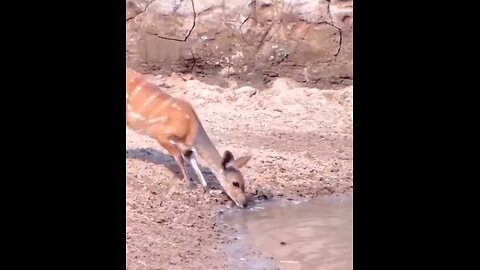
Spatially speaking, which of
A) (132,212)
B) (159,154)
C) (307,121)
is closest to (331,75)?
(307,121)

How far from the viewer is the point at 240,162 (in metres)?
2.58

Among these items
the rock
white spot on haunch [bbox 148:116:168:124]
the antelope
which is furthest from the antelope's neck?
the rock

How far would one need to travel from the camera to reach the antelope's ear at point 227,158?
2564 millimetres

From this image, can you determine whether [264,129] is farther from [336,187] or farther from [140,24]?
[140,24]

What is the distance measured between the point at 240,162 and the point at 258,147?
93 mm

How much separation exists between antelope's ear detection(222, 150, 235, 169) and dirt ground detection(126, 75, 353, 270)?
0.07ft

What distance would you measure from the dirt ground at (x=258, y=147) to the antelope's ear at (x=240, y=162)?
0.05 feet

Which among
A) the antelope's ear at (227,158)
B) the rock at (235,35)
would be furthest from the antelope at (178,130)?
the rock at (235,35)

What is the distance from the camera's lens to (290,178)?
2.62 m

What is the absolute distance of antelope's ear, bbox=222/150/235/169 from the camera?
8.41 feet

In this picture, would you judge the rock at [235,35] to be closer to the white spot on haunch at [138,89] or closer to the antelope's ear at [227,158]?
the white spot on haunch at [138,89]

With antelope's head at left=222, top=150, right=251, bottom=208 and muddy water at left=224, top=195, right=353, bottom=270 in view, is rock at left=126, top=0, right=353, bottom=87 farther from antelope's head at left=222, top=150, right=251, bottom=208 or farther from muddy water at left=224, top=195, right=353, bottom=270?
muddy water at left=224, top=195, right=353, bottom=270

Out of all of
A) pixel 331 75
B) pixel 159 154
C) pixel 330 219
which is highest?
pixel 331 75

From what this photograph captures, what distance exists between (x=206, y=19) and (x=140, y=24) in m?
0.24
